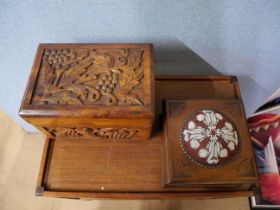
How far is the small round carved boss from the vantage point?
627 millimetres

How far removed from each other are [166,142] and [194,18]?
1.21ft

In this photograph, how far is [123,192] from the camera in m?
0.67

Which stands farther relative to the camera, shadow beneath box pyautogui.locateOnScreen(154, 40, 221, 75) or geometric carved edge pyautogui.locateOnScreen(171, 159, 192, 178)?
shadow beneath box pyautogui.locateOnScreen(154, 40, 221, 75)

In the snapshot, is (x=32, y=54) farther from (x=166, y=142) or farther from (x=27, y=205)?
(x=27, y=205)

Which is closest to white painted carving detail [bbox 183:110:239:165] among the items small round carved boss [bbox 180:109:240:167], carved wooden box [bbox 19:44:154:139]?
small round carved boss [bbox 180:109:240:167]

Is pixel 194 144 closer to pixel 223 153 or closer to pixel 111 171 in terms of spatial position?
pixel 223 153

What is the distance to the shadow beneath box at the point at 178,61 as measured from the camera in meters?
0.74

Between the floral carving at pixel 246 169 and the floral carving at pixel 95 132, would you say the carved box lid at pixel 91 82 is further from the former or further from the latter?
the floral carving at pixel 246 169

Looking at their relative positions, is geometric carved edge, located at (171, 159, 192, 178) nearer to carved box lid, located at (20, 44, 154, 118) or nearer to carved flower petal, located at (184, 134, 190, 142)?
carved flower petal, located at (184, 134, 190, 142)

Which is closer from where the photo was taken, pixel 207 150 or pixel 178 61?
pixel 207 150

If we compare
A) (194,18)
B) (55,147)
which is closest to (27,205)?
(55,147)

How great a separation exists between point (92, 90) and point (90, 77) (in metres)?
0.04

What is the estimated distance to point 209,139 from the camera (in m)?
0.64

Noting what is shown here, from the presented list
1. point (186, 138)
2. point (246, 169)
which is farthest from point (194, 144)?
point (246, 169)
